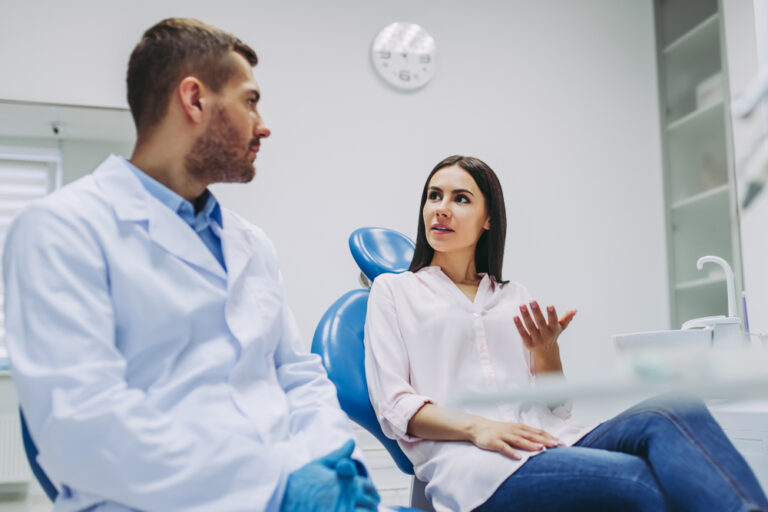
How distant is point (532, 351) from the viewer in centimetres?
158

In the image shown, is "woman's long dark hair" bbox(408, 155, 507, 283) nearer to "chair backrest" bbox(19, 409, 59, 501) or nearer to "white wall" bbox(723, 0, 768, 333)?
"chair backrest" bbox(19, 409, 59, 501)

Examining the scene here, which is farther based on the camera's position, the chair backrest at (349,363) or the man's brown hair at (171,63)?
the chair backrest at (349,363)

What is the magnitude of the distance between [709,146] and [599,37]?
33.6 inches

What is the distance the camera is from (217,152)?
46.3 inches

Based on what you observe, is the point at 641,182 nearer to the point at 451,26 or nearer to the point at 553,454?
the point at 451,26

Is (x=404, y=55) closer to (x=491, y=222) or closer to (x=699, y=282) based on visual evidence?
(x=699, y=282)

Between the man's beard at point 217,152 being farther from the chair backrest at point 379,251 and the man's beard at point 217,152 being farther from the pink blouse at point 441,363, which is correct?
the chair backrest at point 379,251

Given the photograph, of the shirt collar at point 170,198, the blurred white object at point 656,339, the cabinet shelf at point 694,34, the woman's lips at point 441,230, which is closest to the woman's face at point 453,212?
the woman's lips at point 441,230

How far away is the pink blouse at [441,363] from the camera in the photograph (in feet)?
4.54

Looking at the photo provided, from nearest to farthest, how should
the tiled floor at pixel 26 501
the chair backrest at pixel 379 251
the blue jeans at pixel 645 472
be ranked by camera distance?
the blue jeans at pixel 645 472
the chair backrest at pixel 379 251
the tiled floor at pixel 26 501

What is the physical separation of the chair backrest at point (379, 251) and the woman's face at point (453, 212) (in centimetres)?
15

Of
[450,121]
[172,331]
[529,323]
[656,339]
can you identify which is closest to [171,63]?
[172,331]

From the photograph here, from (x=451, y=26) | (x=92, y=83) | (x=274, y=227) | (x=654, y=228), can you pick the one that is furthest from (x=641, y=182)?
(x=92, y=83)

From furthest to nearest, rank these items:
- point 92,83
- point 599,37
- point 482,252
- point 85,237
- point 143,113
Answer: point 599,37 → point 92,83 → point 482,252 → point 143,113 → point 85,237
